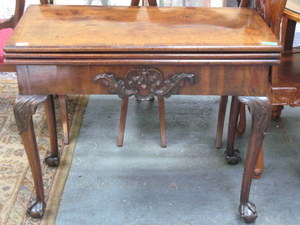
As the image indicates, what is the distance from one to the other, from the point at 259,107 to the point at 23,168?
3.91 ft

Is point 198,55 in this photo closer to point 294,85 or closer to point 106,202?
point 294,85

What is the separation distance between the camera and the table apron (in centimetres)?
140

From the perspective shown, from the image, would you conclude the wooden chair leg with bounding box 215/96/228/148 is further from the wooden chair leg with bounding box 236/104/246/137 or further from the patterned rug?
the patterned rug

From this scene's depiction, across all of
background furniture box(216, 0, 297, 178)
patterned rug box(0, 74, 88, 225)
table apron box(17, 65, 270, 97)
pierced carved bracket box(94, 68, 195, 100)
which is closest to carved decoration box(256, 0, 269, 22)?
background furniture box(216, 0, 297, 178)

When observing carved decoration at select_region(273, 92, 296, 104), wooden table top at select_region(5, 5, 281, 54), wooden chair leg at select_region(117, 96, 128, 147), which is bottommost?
wooden chair leg at select_region(117, 96, 128, 147)

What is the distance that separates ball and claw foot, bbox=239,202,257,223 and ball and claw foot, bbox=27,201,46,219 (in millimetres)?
825

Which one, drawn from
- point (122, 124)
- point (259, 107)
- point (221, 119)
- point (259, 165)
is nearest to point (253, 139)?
point (259, 107)

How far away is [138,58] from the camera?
137 centimetres

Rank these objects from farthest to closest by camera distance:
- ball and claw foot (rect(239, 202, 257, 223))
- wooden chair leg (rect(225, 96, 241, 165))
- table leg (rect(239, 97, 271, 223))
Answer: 1. wooden chair leg (rect(225, 96, 241, 165))
2. ball and claw foot (rect(239, 202, 257, 223))
3. table leg (rect(239, 97, 271, 223))

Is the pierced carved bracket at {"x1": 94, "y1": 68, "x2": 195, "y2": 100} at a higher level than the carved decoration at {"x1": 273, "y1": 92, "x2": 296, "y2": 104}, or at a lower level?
higher

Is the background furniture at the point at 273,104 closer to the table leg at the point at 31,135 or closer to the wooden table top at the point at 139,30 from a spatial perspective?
the wooden table top at the point at 139,30

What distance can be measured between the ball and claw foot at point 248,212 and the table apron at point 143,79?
1.79ft

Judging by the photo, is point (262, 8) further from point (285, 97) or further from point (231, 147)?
point (231, 147)

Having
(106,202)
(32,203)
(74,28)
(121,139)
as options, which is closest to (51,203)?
(32,203)
